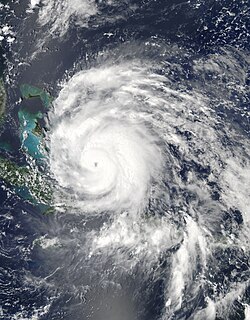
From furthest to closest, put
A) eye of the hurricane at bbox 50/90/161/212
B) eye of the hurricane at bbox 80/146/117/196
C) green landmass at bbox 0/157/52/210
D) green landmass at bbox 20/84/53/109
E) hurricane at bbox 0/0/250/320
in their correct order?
green landmass at bbox 20/84/53/109 → green landmass at bbox 0/157/52/210 → eye of the hurricane at bbox 80/146/117/196 → eye of the hurricane at bbox 50/90/161/212 → hurricane at bbox 0/0/250/320

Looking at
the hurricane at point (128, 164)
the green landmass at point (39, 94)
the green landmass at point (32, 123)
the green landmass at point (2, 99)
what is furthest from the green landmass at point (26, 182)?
the green landmass at point (39, 94)

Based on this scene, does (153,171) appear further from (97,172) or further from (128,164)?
(97,172)

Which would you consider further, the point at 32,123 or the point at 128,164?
the point at 32,123

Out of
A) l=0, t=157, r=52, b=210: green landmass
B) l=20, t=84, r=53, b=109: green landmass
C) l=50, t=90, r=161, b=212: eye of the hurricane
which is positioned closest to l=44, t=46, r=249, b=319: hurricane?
l=50, t=90, r=161, b=212: eye of the hurricane

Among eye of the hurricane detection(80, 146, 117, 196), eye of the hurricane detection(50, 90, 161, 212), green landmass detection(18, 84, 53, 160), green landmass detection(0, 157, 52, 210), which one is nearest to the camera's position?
eye of the hurricane detection(50, 90, 161, 212)

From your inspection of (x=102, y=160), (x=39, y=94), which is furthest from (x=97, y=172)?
(x=39, y=94)

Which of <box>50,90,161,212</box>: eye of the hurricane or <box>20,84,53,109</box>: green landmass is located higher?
<box>20,84,53,109</box>: green landmass

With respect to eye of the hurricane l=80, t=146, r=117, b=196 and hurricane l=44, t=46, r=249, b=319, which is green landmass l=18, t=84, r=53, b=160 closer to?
hurricane l=44, t=46, r=249, b=319

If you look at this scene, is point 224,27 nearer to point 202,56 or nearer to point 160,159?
point 202,56
